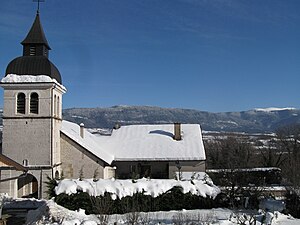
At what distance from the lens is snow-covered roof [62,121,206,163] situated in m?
31.6

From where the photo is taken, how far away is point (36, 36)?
27047 mm

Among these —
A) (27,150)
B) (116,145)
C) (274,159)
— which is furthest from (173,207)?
(274,159)

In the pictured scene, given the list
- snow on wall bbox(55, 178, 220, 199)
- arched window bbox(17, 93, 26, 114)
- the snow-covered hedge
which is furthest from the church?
the snow-covered hedge

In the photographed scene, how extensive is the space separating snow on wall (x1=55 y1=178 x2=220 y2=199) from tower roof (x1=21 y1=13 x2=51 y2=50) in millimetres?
11690

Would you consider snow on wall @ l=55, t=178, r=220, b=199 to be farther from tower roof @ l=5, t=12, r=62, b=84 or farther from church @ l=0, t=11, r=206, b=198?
tower roof @ l=5, t=12, r=62, b=84

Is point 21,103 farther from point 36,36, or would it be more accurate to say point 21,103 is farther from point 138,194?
point 138,194

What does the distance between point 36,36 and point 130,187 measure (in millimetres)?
13612

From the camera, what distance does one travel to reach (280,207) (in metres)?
17.3

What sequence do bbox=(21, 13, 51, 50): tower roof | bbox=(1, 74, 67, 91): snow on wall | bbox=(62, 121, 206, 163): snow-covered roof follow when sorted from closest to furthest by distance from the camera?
bbox=(1, 74, 67, 91): snow on wall < bbox=(21, 13, 51, 50): tower roof < bbox=(62, 121, 206, 163): snow-covered roof

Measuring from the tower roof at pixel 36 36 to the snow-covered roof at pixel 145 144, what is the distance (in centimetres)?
633

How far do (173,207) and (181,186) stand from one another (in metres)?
1.03

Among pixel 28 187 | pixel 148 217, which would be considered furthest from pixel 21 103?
pixel 148 217

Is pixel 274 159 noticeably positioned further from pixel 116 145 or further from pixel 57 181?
pixel 57 181

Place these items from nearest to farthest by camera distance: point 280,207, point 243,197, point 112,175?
point 280,207
point 243,197
point 112,175
